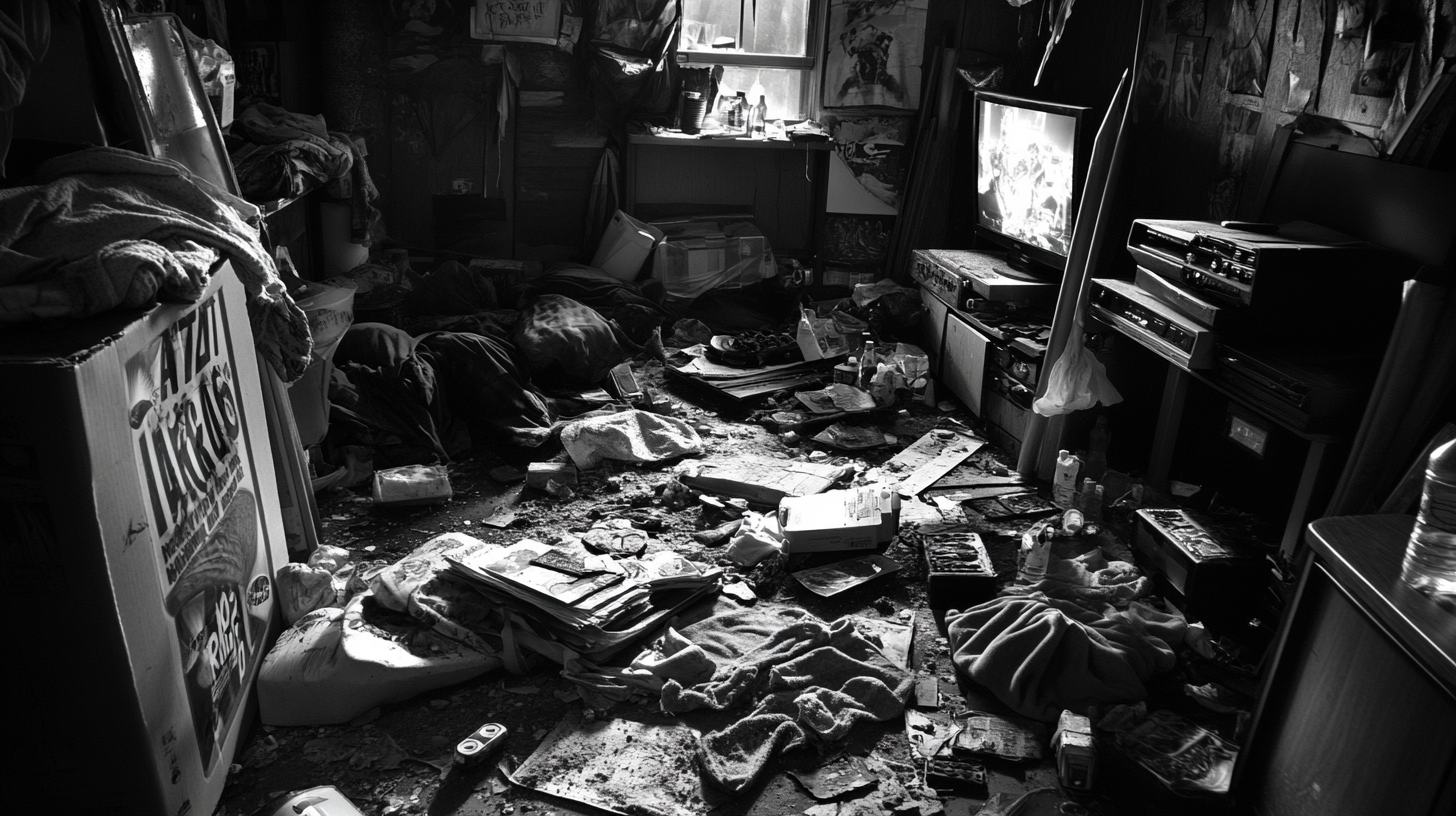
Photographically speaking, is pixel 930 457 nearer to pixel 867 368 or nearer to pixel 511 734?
pixel 867 368

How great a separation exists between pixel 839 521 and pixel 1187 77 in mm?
2178

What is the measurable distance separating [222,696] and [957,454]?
9.25ft

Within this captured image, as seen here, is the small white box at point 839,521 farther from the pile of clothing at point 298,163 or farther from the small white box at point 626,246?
the small white box at point 626,246

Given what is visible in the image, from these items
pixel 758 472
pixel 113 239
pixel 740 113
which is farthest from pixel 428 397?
pixel 740 113

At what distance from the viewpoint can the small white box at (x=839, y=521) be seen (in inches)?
124

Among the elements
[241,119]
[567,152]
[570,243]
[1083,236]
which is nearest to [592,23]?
[567,152]

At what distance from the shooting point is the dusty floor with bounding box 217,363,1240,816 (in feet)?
7.25

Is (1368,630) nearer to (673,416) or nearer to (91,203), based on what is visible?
(91,203)

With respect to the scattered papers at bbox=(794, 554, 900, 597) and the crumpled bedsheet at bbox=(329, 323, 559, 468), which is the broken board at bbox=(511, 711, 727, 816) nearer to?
the scattered papers at bbox=(794, 554, 900, 597)

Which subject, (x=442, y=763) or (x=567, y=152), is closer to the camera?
(x=442, y=763)

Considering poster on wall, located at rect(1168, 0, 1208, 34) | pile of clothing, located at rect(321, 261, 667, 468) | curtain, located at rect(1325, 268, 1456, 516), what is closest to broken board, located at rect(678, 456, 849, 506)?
pile of clothing, located at rect(321, 261, 667, 468)

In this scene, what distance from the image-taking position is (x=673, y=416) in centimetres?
428

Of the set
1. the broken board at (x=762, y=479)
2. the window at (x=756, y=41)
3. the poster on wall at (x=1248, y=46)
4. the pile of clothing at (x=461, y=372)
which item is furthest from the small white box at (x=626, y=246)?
the poster on wall at (x=1248, y=46)

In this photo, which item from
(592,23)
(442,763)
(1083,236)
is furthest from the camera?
(592,23)
